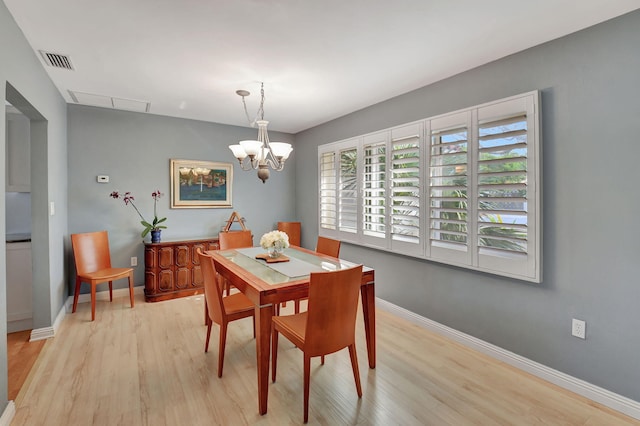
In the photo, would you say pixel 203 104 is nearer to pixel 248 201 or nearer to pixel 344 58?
pixel 248 201

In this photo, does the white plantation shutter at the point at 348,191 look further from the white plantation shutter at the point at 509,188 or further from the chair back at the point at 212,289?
the chair back at the point at 212,289

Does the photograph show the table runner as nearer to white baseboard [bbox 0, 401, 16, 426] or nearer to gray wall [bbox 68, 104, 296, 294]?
white baseboard [bbox 0, 401, 16, 426]

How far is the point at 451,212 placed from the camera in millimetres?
2830

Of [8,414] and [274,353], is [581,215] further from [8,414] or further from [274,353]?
[8,414]

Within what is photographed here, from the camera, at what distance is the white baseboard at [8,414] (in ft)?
5.74

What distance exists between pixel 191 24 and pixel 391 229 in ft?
8.54

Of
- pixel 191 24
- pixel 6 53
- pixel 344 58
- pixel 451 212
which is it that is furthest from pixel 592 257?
pixel 6 53

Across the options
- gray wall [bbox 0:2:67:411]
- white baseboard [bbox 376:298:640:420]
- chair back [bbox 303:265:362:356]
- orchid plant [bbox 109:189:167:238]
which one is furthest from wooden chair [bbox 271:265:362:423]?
orchid plant [bbox 109:189:167:238]

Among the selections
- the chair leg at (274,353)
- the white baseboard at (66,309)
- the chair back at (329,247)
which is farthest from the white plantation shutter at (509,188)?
Result: the white baseboard at (66,309)

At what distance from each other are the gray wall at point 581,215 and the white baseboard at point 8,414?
10.8 ft

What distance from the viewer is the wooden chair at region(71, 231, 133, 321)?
337cm

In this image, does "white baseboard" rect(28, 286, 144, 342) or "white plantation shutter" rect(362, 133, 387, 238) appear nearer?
"white baseboard" rect(28, 286, 144, 342)

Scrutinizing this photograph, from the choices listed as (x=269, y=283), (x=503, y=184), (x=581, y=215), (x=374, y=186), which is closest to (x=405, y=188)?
(x=374, y=186)

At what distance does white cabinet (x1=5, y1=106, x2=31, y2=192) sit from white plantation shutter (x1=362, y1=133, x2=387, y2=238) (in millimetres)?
3711
